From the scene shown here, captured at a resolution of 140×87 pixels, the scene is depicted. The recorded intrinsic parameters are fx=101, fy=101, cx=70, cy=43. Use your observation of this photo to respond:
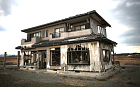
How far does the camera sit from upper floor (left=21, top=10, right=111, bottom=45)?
14.0 meters

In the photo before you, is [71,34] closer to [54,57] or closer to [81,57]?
[81,57]

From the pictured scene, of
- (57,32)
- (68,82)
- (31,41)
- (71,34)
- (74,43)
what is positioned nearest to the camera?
(68,82)

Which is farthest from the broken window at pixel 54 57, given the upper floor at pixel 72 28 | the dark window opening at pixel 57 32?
the dark window opening at pixel 57 32

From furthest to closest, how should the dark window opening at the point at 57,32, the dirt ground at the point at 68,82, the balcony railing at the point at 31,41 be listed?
the balcony railing at the point at 31,41 → the dark window opening at the point at 57,32 → the dirt ground at the point at 68,82

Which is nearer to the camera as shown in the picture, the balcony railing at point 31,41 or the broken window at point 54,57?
the broken window at point 54,57

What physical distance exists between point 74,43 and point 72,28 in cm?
431

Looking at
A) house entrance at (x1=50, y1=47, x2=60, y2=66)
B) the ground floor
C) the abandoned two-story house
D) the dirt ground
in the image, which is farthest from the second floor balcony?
the dirt ground

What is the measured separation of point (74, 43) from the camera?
43.0ft

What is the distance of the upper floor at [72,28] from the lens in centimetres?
1398

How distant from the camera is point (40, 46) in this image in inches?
654

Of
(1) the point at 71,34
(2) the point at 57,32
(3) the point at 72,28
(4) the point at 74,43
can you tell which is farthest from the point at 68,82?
(2) the point at 57,32

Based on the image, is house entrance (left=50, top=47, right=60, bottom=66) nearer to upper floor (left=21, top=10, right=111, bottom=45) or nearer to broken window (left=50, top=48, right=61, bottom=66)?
broken window (left=50, top=48, right=61, bottom=66)

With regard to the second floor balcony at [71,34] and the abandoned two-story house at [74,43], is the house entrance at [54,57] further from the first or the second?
the second floor balcony at [71,34]

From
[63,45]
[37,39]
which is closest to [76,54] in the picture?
[63,45]
